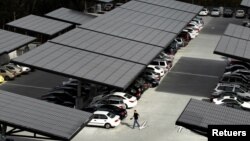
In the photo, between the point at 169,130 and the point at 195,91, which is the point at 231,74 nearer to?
the point at 195,91

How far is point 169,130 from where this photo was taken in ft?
128

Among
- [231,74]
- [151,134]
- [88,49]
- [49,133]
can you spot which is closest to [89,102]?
[88,49]

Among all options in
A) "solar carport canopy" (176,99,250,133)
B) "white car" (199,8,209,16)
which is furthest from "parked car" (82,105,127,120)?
"white car" (199,8,209,16)

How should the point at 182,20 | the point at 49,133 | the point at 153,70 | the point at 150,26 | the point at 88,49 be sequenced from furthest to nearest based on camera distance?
the point at 182,20 → the point at 150,26 → the point at 153,70 → the point at 88,49 → the point at 49,133

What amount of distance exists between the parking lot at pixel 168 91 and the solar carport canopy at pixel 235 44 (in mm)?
4694

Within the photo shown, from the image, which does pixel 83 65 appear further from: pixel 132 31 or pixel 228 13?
pixel 228 13

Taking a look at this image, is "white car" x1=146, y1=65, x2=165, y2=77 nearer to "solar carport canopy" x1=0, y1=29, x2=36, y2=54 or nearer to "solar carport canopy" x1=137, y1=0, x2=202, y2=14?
"solar carport canopy" x1=0, y1=29, x2=36, y2=54

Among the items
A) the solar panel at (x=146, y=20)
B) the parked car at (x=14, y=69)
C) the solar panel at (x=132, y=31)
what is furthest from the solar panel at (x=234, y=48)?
the parked car at (x=14, y=69)

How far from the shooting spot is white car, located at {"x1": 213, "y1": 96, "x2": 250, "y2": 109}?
4331 centimetres

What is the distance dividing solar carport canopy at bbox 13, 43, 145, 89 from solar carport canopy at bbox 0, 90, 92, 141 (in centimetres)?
917

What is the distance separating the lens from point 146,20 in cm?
5978

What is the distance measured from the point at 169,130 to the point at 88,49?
11.2 metres

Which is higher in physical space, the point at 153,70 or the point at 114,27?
the point at 114,27

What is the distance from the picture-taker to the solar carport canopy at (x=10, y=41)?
50.4m
